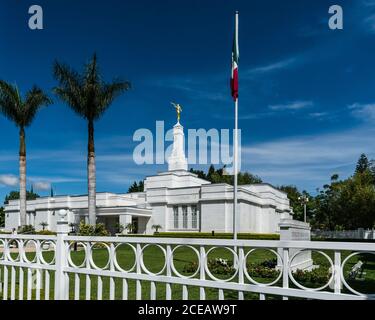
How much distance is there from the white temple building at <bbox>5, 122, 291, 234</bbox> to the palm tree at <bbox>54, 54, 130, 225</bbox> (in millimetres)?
20517

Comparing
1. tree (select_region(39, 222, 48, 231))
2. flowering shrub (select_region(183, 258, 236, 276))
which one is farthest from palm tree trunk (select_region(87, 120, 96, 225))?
tree (select_region(39, 222, 48, 231))

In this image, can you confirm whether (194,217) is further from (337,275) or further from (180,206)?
(337,275)

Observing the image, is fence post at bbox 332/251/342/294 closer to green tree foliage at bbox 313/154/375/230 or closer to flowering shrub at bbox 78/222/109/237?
flowering shrub at bbox 78/222/109/237

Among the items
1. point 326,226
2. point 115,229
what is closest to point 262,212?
point 115,229

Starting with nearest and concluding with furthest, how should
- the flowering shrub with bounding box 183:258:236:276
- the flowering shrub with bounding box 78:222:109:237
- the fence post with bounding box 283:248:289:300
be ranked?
the fence post with bounding box 283:248:289:300
the flowering shrub with bounding box 183:258:236:276
the flowering shrub with bounding box 78:222:109:237

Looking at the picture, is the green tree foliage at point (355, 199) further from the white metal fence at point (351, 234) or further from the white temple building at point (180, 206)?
the white temple building at point (180, 206)

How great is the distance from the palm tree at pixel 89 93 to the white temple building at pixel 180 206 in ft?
67.3

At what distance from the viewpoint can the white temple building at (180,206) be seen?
40531 mm

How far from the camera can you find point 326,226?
64.5 meters

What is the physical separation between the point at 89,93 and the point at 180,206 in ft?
78.9

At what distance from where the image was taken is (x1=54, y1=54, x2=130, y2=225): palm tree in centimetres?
2161

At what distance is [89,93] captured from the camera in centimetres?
2170

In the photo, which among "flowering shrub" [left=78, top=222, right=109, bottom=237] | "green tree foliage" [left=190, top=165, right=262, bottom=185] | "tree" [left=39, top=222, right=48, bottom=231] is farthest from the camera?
"green tree foliage" [left=190, top=165, right=262, bottom=185]
